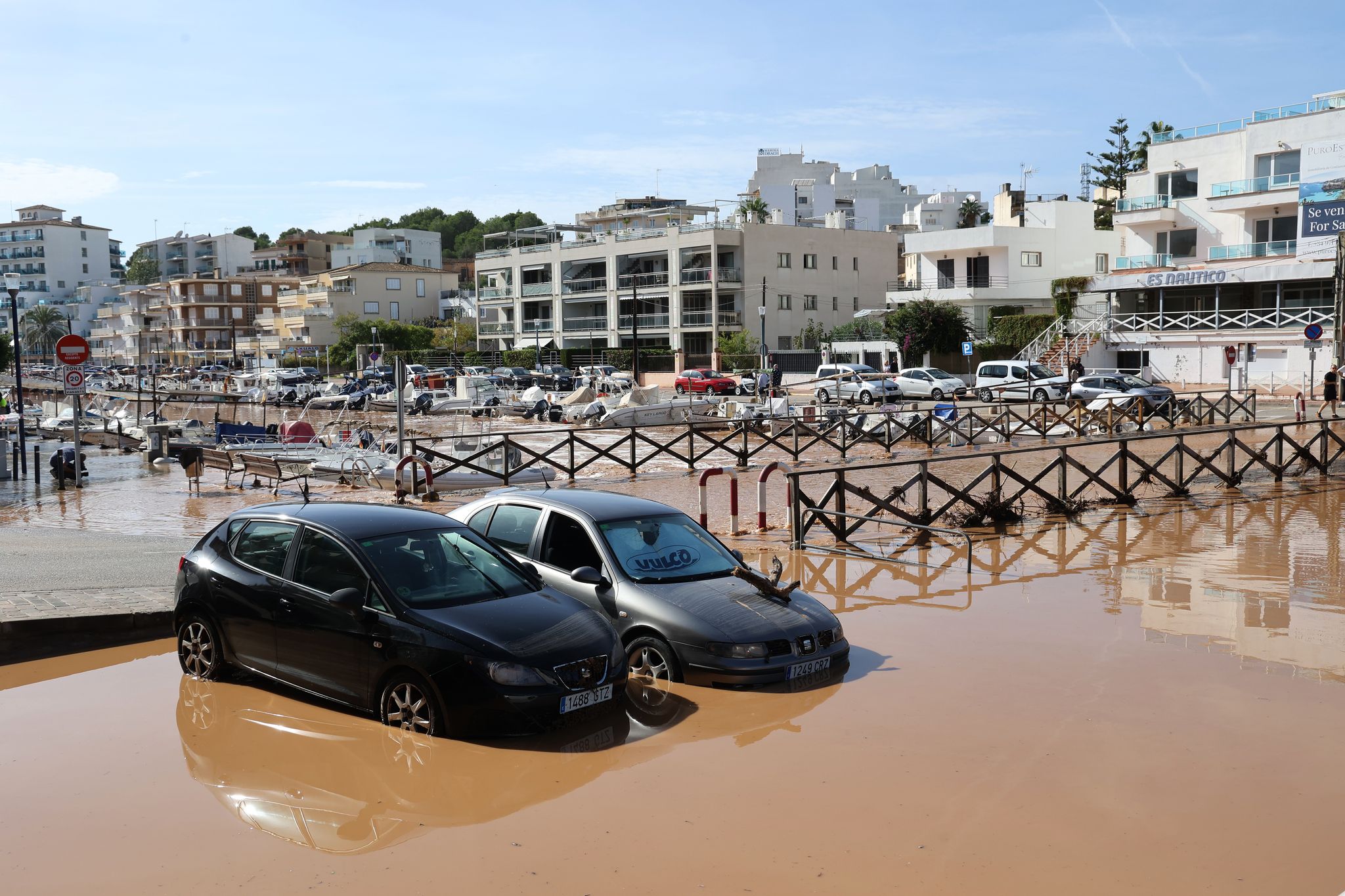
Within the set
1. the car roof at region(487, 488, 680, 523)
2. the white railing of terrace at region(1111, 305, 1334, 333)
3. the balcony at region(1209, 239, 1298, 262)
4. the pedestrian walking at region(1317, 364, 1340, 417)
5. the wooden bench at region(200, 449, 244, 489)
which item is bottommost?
the wooden bench at region(200, 449, 244, 489)

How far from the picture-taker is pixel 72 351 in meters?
21.7

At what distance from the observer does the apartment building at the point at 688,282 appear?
7144 cm

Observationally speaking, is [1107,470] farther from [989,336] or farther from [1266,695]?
[989,336]

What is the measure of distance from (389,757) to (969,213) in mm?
104090

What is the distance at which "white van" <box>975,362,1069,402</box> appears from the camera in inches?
1714

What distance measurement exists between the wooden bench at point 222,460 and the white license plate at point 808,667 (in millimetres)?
19579

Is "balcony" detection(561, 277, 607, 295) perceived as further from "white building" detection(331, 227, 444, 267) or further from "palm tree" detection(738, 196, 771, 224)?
"white building" detection(331, 227, 444, 267)

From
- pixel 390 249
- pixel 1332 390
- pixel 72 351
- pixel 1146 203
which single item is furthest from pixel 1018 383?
pixel 390 249

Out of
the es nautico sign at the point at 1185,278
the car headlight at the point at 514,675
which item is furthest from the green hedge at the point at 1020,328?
the car headlight at the point at 514,675

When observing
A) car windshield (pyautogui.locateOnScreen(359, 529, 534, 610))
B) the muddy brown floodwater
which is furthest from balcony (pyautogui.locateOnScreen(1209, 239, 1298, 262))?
car windshield (pyautogui.locateOnScreen(359, 529, 534, 610))

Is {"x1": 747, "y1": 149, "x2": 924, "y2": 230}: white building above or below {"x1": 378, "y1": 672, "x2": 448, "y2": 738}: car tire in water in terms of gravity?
above

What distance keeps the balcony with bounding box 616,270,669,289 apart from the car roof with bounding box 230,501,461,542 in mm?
65782

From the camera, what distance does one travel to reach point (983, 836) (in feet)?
19.0

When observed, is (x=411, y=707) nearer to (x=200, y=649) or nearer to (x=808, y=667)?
(x=200, y=649)
